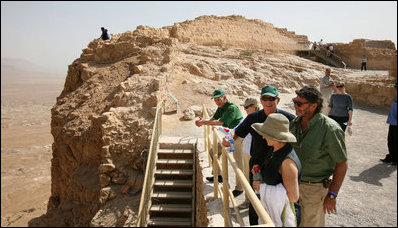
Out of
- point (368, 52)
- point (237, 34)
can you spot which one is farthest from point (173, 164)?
point (368, 52)

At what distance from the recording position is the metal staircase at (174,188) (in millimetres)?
6483

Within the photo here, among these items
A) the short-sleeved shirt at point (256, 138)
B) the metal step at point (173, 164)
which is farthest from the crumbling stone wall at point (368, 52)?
the short-sleeved shirt at point (256, 138)

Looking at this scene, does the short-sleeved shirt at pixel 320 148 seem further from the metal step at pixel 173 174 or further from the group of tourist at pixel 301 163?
the metal step at pixel 173 174

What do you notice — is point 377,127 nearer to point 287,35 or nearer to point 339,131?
point 339,131

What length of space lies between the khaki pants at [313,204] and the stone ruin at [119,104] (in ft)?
15.4

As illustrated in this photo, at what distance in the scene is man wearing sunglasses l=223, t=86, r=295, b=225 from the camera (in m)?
3.24

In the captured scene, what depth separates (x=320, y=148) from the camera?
2717mm

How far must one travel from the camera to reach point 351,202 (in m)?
3.87

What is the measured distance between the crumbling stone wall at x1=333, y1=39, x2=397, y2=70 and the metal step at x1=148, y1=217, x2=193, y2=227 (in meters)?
23.0

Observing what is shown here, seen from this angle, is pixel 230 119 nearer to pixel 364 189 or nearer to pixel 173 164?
pixel 364 189

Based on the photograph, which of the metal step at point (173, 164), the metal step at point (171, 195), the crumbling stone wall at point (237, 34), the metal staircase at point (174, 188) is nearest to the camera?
the metal staircase at point (174, 188)

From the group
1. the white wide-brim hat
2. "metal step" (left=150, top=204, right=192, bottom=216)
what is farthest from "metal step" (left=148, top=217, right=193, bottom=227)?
the white wide-brim hat

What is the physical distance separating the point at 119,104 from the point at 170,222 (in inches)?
194

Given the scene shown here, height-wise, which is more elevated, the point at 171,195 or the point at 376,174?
the point at 376,174
